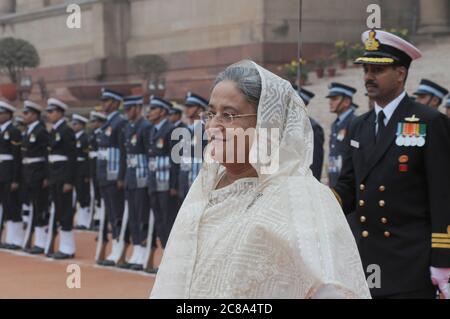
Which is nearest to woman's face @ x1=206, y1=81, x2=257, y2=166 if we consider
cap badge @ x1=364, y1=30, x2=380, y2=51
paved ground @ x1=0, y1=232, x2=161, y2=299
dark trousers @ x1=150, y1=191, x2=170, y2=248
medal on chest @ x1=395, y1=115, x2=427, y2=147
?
medal on chest @ x1=395, y1=115, x2=427, y2=147

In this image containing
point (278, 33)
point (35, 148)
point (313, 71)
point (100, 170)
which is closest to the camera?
point (100, 170)

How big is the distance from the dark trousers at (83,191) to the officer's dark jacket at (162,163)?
2.97 m

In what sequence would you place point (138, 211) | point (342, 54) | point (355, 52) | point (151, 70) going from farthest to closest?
point (151, 70) → point (342, 54) → point (355, 52) → point (138, 211)

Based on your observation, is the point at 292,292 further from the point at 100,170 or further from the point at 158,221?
the point at 100,170

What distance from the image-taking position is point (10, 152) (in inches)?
491

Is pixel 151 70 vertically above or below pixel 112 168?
above

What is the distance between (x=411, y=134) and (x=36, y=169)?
27.3 feet

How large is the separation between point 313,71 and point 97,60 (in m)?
→ 8.07

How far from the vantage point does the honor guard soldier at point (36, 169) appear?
12.0 metres

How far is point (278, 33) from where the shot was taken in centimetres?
1762

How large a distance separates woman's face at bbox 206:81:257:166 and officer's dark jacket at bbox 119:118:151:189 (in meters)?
7.55

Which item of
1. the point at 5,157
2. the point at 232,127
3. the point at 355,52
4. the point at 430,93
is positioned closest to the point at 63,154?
the point at 5,157

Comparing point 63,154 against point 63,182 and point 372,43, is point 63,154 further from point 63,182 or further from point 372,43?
point 372,43
